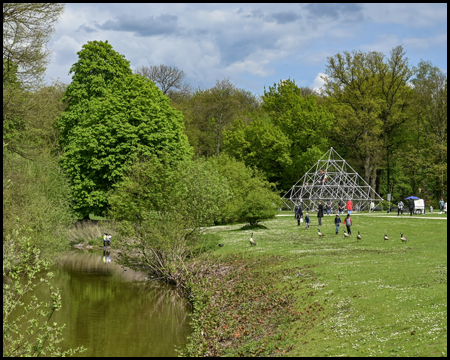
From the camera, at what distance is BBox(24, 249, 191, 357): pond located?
19.2 meters

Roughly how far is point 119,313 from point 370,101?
51.3 meters

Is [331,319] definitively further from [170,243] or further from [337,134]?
[337,134]

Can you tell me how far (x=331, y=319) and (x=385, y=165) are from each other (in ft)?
195

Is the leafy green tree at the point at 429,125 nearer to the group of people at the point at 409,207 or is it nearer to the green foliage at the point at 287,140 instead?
the green foliage at the point at 287,140

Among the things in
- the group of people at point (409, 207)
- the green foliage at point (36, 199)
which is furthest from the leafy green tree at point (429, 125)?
the green foliage at point (36, 199)

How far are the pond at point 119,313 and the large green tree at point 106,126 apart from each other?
11.6m

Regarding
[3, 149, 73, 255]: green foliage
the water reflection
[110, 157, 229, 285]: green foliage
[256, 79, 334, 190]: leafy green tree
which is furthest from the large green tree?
[256, 79, 334, 190]: leafy green tree

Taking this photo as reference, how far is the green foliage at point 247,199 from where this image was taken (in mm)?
42625

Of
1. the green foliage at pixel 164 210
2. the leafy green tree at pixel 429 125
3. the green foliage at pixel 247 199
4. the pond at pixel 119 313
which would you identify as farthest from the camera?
the leafy green tree at pixel 429 125

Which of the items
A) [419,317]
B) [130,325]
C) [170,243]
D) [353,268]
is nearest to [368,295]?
[419,317]

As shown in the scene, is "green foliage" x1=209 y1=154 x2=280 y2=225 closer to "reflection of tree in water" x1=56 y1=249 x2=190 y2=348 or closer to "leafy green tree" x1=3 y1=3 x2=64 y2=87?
"reflection of tree in water" x1=56 y1=249 x2=190 y2=348

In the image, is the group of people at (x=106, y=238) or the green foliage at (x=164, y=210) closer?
the green foliage at (x=164, y=210)

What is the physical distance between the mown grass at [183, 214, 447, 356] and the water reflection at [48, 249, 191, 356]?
1398mm

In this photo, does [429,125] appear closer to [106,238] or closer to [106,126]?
[106,126]
